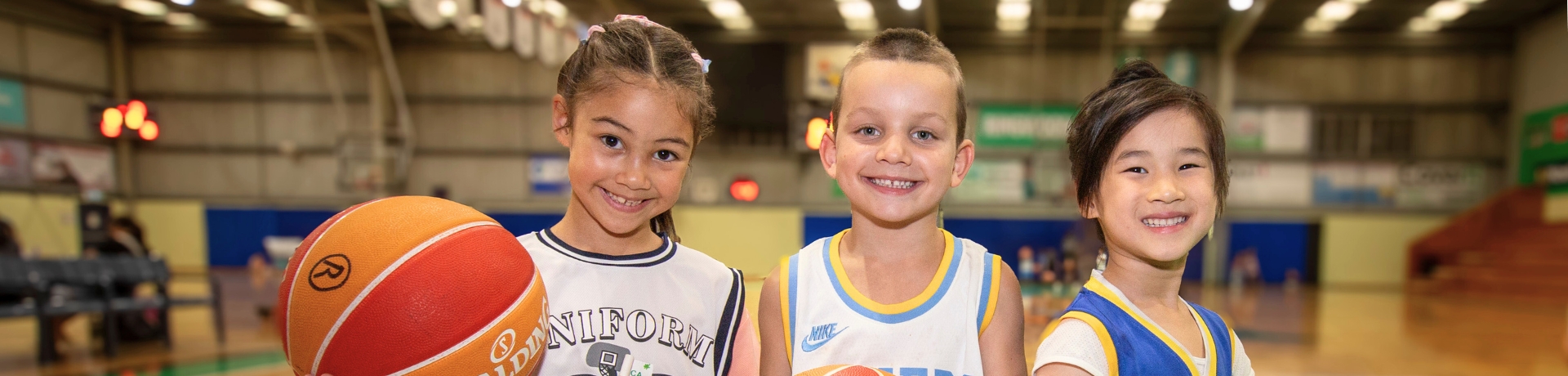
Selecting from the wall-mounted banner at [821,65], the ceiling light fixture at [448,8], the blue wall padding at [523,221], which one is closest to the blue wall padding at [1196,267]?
the wall-mounted banner at [821,65]

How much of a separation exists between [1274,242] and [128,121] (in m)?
17.5

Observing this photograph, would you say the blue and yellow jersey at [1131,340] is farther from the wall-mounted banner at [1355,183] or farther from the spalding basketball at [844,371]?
the wall-mounted banner at [1355,183]

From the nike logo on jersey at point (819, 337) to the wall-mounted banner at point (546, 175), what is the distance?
49.5 ft

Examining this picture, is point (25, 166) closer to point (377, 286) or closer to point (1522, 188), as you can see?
point (377, 286)

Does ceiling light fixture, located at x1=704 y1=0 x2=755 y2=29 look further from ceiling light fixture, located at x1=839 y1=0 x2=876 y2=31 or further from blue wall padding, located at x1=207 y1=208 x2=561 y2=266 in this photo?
blue wall padding, located at x1=207 y1=208 x2=561 y2=266

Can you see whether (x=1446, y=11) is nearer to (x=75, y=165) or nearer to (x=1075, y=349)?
(x=1075, y=349)

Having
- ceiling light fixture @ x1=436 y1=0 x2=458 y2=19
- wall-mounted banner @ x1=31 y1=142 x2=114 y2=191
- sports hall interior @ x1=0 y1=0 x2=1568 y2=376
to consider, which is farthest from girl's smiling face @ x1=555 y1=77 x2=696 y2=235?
wall-mounted banner @ x1=31 y1=142 x2=114 y2=191

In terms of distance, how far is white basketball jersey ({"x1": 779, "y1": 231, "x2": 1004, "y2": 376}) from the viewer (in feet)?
4.83

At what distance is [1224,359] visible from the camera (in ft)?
4.89

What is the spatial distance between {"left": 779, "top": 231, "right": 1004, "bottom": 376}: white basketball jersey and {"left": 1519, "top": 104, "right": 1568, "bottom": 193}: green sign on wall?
17006 millimetres

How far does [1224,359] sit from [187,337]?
891 cm

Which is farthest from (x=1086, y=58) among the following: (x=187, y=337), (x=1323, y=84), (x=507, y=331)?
(x=507, y=331)

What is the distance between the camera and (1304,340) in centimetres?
746

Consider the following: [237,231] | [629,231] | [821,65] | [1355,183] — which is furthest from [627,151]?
[237,231]
